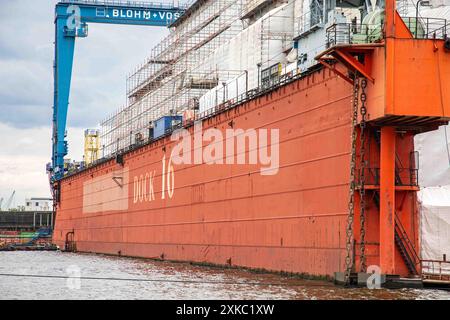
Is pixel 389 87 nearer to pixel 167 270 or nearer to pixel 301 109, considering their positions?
pixel 301 109

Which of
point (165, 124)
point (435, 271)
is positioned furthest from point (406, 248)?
point (165, 124)

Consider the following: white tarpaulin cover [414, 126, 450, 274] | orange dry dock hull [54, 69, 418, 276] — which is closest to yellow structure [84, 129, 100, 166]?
orange dry dock hull [54, 69, 418, 276]

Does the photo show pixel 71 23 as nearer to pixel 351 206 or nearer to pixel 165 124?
pixel 165 124

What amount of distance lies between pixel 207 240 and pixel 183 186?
4.75 metres

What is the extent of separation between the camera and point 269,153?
32.2 metres

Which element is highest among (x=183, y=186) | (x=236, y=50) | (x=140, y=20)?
(x=140, y=20)

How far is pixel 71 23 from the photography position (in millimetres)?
65500

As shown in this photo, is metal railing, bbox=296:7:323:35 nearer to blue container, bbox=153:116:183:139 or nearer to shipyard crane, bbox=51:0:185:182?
blue container, bbox=153:116:183:139

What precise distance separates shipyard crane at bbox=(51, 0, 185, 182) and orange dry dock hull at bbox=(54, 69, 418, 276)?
12.8 m

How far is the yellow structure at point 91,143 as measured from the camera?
3332 inches

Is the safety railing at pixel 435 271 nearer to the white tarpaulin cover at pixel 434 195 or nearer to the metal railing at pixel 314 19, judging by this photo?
the white tarpaulin cover at pixel 434 195

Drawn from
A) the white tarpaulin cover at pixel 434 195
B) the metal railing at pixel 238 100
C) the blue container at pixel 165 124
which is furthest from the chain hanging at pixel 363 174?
the blue container at pixel 165 124
